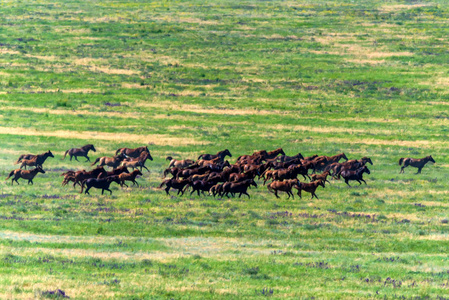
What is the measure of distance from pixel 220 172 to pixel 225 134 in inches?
521

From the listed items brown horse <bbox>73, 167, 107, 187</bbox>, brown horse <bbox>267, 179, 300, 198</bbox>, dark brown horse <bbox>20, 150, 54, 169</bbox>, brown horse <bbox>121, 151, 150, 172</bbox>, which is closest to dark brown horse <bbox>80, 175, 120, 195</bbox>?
brown horse <bbox>73, 167, 107, 187</bbox>

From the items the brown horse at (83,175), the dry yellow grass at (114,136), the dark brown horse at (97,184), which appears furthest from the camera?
the dry yellow grass at (114,136)

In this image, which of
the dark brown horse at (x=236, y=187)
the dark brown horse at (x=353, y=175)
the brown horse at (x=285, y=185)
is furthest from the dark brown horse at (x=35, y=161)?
the dark brown horse at (x=353, y=175)

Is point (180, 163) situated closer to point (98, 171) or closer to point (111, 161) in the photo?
point (111, 161)

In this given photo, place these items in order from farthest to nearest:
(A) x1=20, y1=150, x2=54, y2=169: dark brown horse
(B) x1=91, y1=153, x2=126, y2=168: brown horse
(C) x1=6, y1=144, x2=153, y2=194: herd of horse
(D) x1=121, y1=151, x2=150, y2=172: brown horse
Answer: (B) x1=91, y1=153, x2=126, y2=168: brown horse
(A) x1=20, y1=150, x2=54, y2=169: dark brown horse
(D) x1=121, y1=151, x2=150, y2=172: brown horse
(C) x1=6, y1=144, x2=153, y2=194: herd of horse

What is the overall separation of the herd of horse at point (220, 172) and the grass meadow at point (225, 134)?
60cm

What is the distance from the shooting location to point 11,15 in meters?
85.5

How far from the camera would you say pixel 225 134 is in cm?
4084

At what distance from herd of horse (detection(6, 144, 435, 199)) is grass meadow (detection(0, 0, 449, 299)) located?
603 millimetres

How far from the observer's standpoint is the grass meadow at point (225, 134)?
16.3 metres

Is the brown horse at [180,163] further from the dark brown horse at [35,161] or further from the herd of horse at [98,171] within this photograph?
the dark brown horse at [35,161]

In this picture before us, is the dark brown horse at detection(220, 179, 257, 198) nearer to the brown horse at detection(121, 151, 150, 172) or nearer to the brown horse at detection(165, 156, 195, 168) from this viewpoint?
the brown horse at detection(165, 156, 195, 168)

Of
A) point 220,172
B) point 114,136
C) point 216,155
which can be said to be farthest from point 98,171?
point 114,136

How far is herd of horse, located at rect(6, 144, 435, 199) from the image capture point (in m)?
25.8
